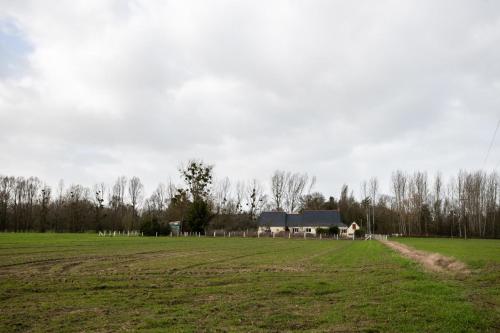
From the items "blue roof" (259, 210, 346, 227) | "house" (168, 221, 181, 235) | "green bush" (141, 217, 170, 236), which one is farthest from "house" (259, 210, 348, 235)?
"green bush" (141, 217, 170, 236)

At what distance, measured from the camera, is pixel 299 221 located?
10950 cm

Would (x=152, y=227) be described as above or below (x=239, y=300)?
below

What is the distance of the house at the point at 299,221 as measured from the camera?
106m

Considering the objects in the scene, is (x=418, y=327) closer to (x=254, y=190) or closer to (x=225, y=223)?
(x=225, y=223)

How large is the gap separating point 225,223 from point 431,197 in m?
58.5

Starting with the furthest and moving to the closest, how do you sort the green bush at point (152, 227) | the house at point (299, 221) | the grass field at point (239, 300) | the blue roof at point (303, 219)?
the blue roof at point (303, 219) < the house at point (299, 221) < the green bush at point (152, 227) < the grass field at point (239, 300)

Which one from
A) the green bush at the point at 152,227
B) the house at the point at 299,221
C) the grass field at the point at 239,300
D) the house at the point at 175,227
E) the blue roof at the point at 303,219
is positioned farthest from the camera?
the blue roof at the point at 303,219

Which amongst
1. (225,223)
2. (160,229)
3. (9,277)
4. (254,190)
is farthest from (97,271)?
(254,190)

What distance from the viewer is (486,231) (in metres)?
110

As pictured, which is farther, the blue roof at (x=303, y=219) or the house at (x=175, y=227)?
the blue roof at (x=303, y=219)

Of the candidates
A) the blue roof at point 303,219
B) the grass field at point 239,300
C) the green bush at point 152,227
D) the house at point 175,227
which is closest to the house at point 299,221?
the blue roof at point 303,219

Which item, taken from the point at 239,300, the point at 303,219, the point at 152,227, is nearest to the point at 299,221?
the point at 303,219

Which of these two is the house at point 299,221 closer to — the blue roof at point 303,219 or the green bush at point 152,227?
the blue roof at point 303,219

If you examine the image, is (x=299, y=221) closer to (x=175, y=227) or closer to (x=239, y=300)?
(x=175, y=227)
